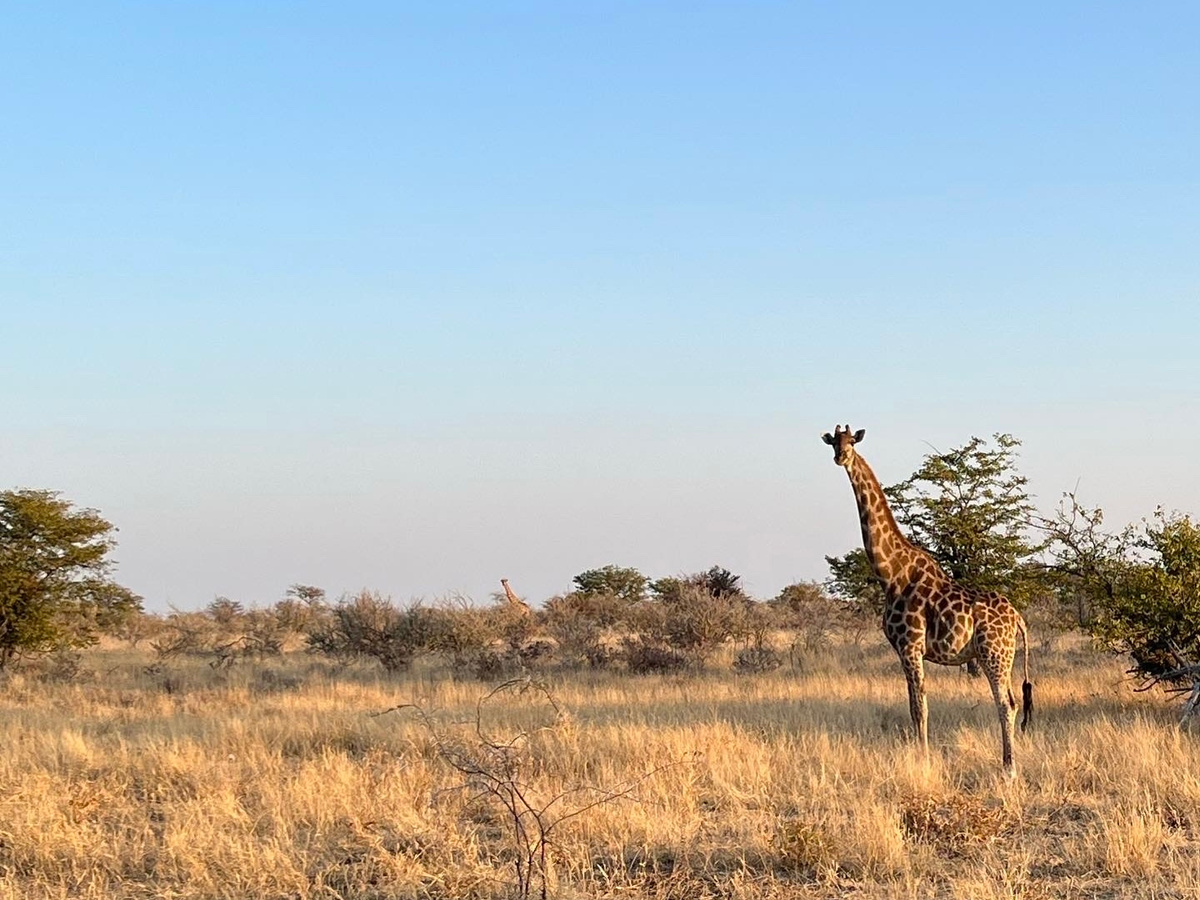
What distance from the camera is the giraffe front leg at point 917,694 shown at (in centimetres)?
1108

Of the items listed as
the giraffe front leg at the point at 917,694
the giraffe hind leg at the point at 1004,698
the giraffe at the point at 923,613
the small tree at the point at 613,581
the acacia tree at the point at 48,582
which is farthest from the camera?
the small tree at the point at 613,581

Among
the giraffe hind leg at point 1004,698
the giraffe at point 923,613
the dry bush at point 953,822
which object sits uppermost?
the giraffe at point 923,613

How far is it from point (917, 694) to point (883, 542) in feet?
6.14

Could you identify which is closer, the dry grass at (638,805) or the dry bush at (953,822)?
the dry grass at (638,805)

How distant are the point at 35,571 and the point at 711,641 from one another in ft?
45.5

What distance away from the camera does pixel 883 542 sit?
40.7 feet

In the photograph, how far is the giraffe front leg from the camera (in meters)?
11.1

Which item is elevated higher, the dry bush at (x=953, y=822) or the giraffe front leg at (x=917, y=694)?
the giraffe front leg at (x=917, y=694)

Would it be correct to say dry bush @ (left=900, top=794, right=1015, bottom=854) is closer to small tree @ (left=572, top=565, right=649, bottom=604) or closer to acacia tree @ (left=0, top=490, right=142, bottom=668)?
acacia tree @ (left=0, top=490, right=142, bottom=668)

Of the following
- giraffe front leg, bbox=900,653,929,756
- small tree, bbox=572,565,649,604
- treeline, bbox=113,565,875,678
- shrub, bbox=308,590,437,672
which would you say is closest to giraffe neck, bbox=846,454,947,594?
giraffe front leg, bbox=900,653,929,756

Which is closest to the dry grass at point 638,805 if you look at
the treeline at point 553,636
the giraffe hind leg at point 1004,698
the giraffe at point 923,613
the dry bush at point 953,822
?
the dry bush at point 953,822

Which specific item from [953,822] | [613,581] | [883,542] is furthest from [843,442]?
[613,581]

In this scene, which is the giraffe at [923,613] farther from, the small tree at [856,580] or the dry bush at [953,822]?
the small tree at [856,580]

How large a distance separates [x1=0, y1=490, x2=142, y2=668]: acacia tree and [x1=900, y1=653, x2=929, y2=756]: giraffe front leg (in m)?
16.9
